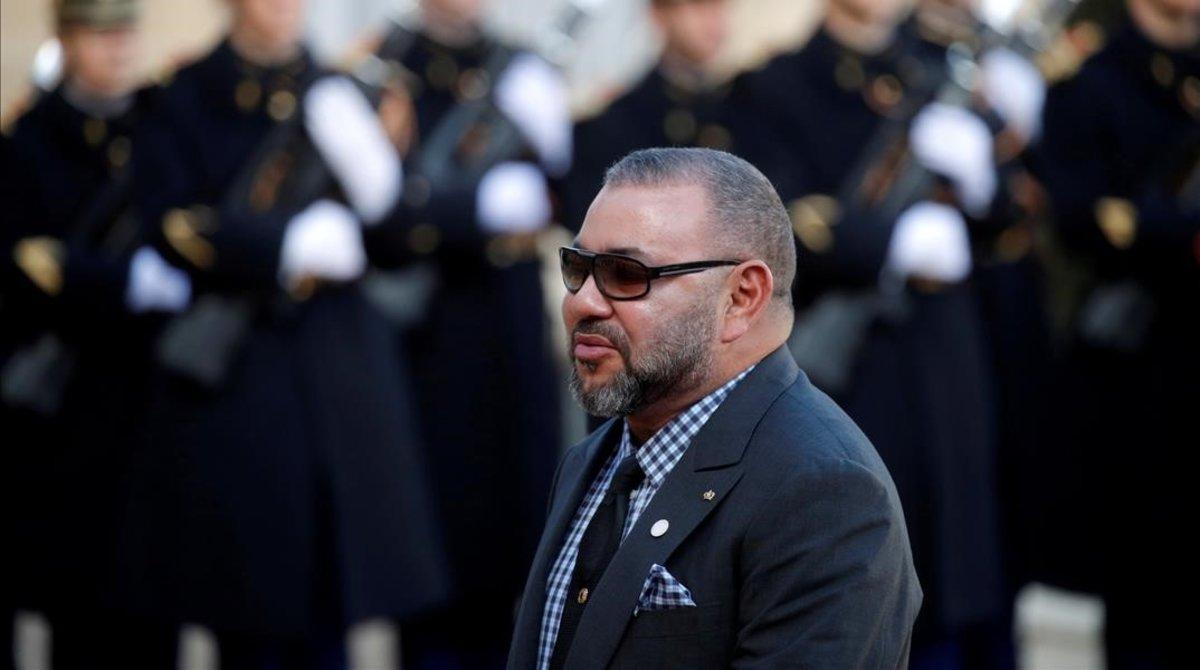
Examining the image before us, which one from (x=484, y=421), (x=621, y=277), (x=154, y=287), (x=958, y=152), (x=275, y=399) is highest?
(x=621, y=277)

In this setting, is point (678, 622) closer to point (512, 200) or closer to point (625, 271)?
point (625, 271)

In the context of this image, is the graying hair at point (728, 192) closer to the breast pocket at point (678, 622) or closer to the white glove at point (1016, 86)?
the breast pocket at point (678, 622)

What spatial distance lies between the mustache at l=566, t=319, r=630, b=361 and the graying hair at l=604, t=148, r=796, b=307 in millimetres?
138

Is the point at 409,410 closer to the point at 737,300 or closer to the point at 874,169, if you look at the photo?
the point at 874,169

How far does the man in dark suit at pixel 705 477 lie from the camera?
8.38 feet

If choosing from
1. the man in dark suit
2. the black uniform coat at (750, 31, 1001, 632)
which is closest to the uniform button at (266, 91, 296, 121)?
the black uniform coat at (750, 31, 1001, 632)

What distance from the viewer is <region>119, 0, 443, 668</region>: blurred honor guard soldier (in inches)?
217

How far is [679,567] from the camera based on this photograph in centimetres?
263

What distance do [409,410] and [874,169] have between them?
62.0 inches

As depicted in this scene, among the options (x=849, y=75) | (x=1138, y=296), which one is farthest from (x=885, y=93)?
(x=1138, y=296)

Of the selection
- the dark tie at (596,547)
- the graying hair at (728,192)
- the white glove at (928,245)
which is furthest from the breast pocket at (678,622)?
the white glove at (928,245)

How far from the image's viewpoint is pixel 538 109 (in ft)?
21.2

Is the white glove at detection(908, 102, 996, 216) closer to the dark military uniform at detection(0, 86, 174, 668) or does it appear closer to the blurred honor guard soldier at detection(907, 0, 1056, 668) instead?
the blurred honor guard soldier at detection(907, 0, 1056, 668)

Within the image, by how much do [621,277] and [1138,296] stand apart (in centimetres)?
350
